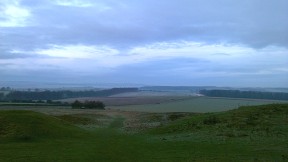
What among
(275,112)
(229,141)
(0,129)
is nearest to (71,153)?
(229,141)


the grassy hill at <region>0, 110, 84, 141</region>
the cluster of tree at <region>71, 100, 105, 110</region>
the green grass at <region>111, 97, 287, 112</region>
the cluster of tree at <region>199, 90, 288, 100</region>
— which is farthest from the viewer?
the cluster of tree at <region>199, 90, 288, 100</region>

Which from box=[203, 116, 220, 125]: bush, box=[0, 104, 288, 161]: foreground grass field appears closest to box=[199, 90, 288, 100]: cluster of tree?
box=[0, 104, 288, 161]: foreground grass field

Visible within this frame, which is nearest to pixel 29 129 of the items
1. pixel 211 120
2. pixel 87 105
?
pixel 211 120

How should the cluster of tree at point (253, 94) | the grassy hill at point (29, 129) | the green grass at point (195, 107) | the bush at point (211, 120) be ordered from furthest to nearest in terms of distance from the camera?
the cluster of tree at point (253, 94) → the green grass at point (195, 107) → the bush at point (211, 120) → the grassy hill at point (29, 129)

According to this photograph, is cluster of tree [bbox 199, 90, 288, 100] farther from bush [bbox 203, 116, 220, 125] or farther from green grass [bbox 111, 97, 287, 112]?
bush [bbox 203, 116, 220, 125]

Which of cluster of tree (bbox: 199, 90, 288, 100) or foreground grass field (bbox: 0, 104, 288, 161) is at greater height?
cluster of tree (bbox: 199, 90, 288, 100)

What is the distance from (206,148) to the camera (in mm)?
29219

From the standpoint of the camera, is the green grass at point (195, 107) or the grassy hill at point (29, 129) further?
the green grass at point (195, 107)

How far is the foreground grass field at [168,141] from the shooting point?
988 inches

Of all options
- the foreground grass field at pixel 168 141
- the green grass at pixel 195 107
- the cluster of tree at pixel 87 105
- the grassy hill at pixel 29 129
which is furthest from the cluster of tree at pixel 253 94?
the grassy hill at pixel 29 129

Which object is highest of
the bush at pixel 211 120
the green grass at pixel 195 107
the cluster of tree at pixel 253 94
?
the cluster of tree at pixel 253 94

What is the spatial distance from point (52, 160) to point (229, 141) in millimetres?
16338

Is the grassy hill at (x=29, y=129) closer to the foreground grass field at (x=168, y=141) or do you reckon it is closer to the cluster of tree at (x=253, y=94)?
the foreground grass field at (x=168, y=141)

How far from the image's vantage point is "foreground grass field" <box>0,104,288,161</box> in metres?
25.1
